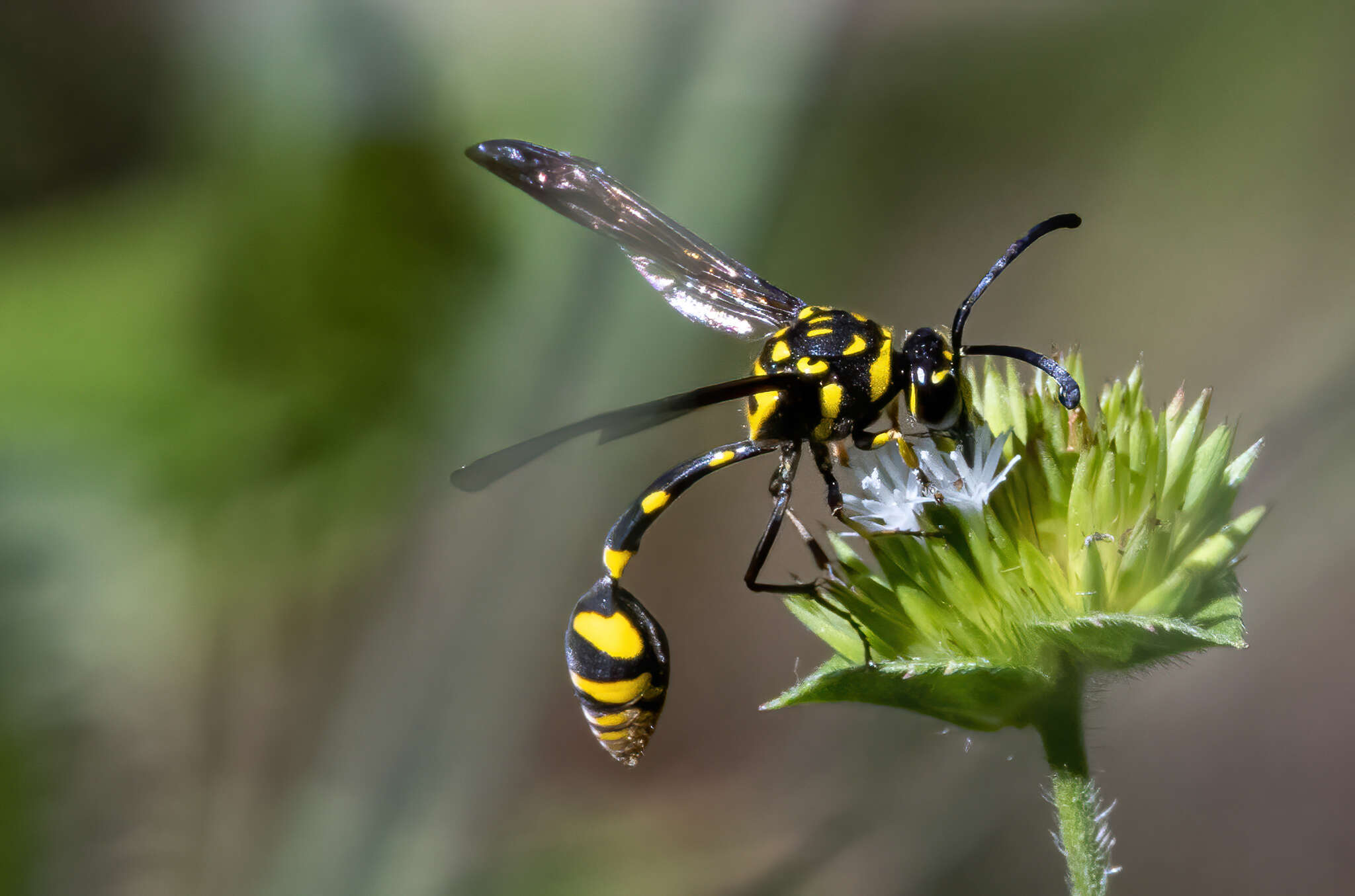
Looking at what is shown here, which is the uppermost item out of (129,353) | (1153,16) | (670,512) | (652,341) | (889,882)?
(1153,16)

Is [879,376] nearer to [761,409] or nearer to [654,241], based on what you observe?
[761,409]

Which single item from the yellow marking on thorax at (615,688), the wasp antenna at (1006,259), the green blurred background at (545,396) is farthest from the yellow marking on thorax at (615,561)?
the green blurred background at (545,396)

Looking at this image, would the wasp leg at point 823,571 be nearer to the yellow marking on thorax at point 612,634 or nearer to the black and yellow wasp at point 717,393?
Result: the black and yellow wasp at point 717,393

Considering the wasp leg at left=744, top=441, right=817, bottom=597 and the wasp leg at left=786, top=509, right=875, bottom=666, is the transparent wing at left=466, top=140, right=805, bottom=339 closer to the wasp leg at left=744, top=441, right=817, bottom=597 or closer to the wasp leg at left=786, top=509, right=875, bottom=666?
the wasp leg at left=744, top=441, right=817, bottom=597

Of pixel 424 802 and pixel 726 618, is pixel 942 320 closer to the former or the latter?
pixel 726 618

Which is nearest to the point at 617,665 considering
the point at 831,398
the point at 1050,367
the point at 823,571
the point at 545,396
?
the point at 823,571

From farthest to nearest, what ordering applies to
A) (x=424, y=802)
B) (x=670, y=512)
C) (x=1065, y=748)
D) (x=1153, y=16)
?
1. (x=670, y=512)
2. (x=1153, y=16)
3. (x=424, y=802)
4. (x=1065, y=748)

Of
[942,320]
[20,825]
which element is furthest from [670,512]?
[20,825]
